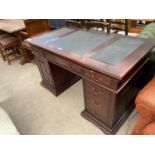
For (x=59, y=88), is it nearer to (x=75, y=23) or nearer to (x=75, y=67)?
(x=75, y=67)

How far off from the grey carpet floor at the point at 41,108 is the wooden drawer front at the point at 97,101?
187 millimetres

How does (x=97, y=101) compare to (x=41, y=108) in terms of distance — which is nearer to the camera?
(x=97, y=101)

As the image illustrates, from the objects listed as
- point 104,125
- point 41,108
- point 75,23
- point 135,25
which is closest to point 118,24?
point 75,23

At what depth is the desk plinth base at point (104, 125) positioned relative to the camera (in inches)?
56.9

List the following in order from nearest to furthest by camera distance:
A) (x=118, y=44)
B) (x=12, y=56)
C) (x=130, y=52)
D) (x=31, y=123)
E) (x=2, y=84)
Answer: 1. (x=130, y=52)
2. (x=118, y=44)
3. (x=31, y=123)
4. (x=2, y=84)
5. (x=12, y=56)

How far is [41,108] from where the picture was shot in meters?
1.88

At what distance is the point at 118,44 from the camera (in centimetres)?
133

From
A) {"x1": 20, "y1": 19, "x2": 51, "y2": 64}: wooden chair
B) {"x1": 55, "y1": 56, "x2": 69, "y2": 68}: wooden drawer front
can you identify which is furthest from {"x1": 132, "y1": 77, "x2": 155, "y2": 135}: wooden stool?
{"x1": 20, "y1": 19, "x2": 51, "y2": 64}: wooden chair

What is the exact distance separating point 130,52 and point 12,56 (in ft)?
9.36

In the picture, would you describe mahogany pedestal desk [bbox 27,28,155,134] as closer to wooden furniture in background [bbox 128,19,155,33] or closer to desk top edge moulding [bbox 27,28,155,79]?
desk top edge moulding [bbox 27,28,155,79]

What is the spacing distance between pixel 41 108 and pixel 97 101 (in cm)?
87

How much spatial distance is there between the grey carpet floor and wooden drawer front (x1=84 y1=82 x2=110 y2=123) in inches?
7.3
